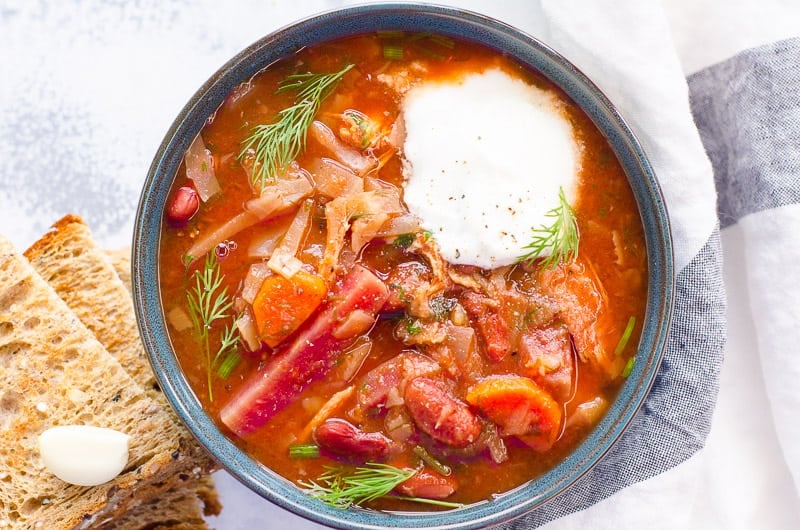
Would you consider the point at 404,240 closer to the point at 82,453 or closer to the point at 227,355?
the point at 227,355

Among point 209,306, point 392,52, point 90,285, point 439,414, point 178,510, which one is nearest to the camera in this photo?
point 439,414

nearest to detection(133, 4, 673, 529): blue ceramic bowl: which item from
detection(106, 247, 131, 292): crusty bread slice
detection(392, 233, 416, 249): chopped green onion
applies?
detection(106, 247, 131, 292): crusty bread slice

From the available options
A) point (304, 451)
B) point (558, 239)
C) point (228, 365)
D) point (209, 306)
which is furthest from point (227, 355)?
point (558, 239)

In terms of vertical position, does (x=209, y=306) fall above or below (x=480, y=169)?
below

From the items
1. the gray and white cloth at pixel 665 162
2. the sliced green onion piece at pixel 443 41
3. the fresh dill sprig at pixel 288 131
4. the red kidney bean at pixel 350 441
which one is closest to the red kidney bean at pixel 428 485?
the red kidney bean at pixel 350 441

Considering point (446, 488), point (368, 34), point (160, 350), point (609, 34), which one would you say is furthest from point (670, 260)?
point (160, 350)

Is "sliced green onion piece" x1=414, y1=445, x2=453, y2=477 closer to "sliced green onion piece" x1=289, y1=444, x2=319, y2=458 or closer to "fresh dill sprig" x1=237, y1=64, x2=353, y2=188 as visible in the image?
"sliced green onion piece" x1=289, y1=444, x2=319, y2=458
